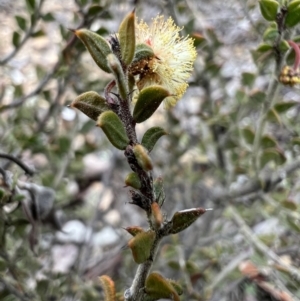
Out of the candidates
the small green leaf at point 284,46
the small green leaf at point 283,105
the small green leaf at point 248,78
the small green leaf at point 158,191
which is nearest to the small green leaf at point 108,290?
the small green leaf at point 158,191

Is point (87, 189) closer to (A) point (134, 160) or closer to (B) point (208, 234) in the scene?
(B) point (208, 234)

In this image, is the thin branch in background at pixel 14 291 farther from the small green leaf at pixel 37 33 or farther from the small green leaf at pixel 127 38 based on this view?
the small green leaf at pixel 37 33

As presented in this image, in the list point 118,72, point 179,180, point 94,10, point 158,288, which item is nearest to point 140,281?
point 158,288

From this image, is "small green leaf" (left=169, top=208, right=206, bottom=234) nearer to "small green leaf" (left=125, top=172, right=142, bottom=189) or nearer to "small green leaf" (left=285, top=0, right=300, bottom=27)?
"small green leaf" (left=125, top=172, right=142, bottom=189)

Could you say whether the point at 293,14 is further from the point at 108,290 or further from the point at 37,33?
the point at 37,33

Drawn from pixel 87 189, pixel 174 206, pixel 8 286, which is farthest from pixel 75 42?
pixel 87 189
